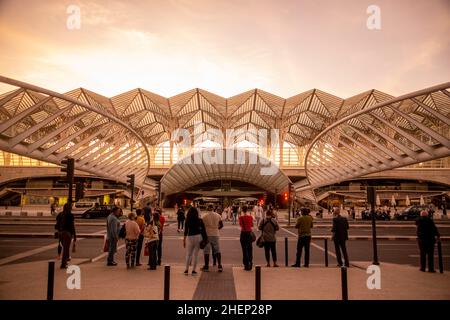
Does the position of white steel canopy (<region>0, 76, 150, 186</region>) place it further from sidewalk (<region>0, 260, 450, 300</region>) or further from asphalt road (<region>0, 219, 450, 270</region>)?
sidewalk (<region>0, 260, 450, 300</region>)

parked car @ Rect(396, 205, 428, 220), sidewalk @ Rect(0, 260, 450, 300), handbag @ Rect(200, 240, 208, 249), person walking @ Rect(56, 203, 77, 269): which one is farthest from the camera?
parked car @ Rect(396, 205, 428, 220)

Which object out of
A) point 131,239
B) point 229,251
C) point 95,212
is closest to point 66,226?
point 131,239

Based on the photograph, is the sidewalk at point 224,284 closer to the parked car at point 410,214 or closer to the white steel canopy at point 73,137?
the white steel canopy at point 73,137

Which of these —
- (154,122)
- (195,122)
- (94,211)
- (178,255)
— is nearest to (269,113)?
(195,122)

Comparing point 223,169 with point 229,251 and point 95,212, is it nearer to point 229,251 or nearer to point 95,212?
point 95,212

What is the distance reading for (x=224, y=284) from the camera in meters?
7.69

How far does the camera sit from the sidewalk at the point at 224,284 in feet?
21.8

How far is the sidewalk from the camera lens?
21.8 ft

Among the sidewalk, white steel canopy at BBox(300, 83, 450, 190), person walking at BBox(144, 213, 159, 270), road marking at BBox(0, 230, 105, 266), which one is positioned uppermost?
white steel canopy at BBox(300, 83, 450, 190)

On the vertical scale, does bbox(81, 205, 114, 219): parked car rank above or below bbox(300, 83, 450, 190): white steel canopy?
below

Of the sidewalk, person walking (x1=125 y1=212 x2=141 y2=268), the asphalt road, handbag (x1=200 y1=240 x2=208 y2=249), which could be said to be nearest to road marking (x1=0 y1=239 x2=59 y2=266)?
the asphalt road

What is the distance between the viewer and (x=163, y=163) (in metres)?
75.9

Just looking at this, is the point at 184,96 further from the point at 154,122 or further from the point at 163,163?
the point at 163,163
